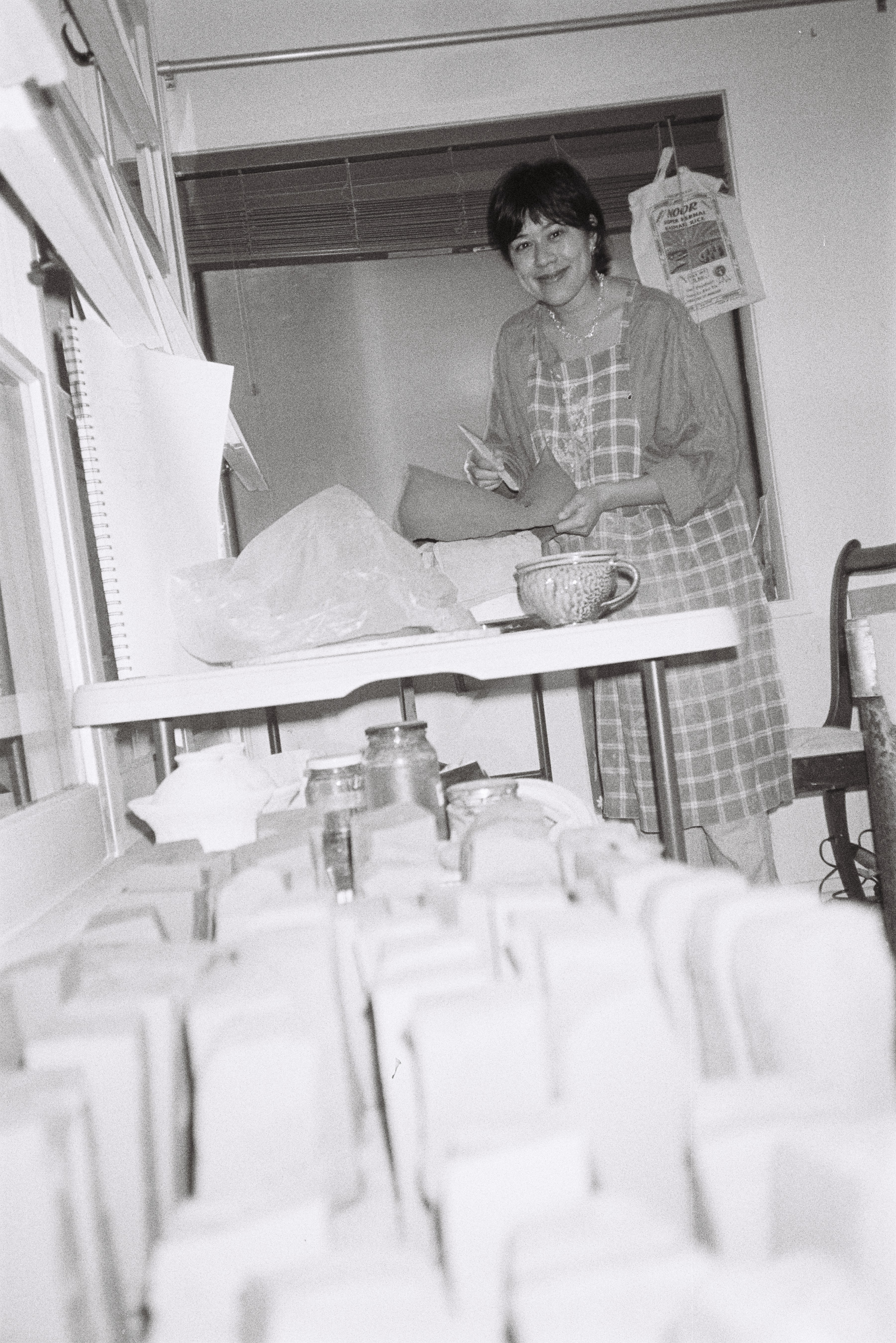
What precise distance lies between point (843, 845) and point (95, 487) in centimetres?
189

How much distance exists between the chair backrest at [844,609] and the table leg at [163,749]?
1739mm

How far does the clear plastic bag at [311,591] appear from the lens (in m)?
0.94

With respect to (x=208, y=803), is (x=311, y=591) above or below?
above

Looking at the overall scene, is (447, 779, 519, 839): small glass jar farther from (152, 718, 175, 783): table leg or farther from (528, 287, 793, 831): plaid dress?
(528, 287, 793, 831): plaid dress

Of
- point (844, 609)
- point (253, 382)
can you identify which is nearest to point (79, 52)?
point (253, 382)

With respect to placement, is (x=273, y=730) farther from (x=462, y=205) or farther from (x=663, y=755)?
(x=462, y=205)

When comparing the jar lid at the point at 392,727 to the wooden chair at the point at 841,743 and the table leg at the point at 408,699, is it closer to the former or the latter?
the table leg at the point at 408,699

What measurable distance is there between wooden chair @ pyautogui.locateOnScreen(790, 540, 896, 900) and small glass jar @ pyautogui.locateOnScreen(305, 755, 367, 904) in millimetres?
1422

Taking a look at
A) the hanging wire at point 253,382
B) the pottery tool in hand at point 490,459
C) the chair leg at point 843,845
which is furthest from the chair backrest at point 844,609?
the hanging wire at point 253,382

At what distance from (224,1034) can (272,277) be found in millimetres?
2665

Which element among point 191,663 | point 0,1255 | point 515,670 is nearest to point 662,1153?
point 0,1255

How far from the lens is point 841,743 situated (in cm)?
211

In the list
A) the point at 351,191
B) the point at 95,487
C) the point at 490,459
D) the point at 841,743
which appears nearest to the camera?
the point at 95,487

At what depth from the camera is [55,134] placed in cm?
60
